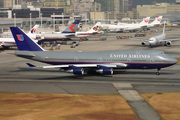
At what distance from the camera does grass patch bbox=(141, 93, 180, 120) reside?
121 ft

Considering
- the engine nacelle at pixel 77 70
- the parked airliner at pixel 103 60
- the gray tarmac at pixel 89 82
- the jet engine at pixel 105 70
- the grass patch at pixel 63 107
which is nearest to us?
the grass patch at pixel 63 107

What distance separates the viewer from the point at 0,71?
67062 mm

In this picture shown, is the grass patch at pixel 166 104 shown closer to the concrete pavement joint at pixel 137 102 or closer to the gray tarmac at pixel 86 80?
the concrete pavement joint at pixel 137 102

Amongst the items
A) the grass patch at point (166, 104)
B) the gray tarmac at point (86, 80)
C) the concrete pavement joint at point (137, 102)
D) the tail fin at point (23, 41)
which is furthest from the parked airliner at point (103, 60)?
the grass patch at point (166, 104)

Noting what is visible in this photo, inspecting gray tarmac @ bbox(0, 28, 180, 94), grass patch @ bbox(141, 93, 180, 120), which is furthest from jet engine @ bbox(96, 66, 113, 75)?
grass patch @ bbox(141, 93, 180, 120)

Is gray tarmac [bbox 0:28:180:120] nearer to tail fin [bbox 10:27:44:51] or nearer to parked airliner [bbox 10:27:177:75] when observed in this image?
parked airliner [bbox 10:27:177:75]

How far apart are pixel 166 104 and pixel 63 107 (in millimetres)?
13607

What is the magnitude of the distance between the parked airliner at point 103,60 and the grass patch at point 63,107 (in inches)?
509

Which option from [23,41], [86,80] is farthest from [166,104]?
[23,41]

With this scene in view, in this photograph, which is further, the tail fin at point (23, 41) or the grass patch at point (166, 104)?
the tail fin at point (23, 41)

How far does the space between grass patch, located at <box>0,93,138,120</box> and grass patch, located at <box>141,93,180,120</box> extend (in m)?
3.57

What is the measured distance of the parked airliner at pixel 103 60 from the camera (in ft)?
189

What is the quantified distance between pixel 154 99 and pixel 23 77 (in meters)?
27.5

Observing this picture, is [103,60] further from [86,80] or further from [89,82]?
[89,82]
